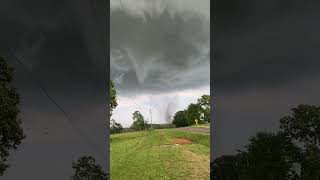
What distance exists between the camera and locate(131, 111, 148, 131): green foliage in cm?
3135

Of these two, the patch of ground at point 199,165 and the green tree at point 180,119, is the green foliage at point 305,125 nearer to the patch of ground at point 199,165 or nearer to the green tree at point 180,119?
the patch of ground at point 199,165

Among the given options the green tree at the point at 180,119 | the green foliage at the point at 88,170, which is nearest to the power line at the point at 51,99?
the green foliage at the point at 88,170

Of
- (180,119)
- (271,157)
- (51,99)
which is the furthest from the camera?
(180,119)

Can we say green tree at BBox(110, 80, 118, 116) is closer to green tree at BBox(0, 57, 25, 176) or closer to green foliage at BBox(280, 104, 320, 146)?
Result: green foliage at BBox(280, 104, 320, 146)

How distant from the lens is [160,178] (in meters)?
34.2

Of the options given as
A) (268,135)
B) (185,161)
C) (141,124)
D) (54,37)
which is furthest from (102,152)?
(268,135)

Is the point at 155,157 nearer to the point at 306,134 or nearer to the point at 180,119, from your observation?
the point at 180,119

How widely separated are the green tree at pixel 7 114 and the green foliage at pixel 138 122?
12312 mm

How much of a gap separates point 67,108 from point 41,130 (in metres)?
5.62

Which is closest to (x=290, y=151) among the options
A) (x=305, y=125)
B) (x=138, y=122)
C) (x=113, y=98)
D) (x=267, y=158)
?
(x=267, y=158)

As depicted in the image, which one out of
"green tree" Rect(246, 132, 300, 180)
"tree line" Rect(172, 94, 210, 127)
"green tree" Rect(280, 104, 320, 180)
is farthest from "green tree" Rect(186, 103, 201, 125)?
"green tree" Rect(280, 104, 320, 180)

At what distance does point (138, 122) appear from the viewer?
33.1m

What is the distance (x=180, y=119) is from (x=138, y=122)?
5.29m

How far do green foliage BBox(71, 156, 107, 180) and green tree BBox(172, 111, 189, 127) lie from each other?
712 centimetres
